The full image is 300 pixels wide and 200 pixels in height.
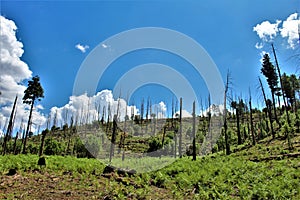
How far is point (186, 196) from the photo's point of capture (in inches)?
433

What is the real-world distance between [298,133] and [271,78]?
1492 centimetres

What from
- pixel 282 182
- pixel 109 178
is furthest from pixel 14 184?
pixel 282 182

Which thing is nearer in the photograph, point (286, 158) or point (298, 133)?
point (286, 158)

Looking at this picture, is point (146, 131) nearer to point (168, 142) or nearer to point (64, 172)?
point (168, 142)

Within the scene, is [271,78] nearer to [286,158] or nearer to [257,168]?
[286,158]

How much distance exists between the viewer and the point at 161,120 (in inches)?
3029

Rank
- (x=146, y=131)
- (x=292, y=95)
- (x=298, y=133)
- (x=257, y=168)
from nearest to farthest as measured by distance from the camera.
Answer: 1. (x=257, y=168)
2. (x=298, y=133)
3. (x=292, y=95)
4. (x=146, y=131)

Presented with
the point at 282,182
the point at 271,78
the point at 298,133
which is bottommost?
the point at 282,182

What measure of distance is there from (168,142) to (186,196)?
34122 mm

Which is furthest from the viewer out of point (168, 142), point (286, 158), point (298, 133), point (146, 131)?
point (146, 131)

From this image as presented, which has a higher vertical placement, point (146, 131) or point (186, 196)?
point (146, 131)

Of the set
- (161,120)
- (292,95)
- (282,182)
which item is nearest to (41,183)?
(282,182)

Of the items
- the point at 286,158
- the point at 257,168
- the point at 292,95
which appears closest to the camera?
the point at 257,168

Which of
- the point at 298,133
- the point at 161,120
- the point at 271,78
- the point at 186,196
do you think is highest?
the point at 271,78
